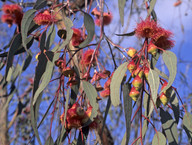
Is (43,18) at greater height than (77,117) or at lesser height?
greater

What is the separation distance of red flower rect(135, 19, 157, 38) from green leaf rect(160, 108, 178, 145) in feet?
0.96

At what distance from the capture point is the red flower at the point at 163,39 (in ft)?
3.19

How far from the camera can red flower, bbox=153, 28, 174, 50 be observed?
0.97m

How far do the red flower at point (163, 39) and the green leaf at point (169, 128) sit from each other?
0.25 meters

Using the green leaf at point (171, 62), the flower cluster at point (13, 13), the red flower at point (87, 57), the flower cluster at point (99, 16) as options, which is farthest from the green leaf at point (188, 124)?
the flower cluster at point (13, 13)

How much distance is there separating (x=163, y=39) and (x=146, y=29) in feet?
0.30

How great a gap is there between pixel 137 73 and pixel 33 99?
1.12ft

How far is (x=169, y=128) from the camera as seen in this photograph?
→ 97cm

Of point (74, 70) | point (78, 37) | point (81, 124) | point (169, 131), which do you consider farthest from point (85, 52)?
point (169, 131)

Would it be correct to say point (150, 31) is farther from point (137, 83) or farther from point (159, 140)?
point (159, 140)

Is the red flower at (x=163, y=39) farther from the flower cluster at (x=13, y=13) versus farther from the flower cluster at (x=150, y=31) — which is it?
the flower cluster at (x=13, y=13)

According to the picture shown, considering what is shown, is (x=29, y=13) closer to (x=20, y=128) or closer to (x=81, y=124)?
(x=81, y=124)

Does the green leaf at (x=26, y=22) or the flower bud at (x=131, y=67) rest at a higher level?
the green leaf at (x=26, y=22)

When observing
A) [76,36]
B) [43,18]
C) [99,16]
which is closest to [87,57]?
[76,36]
